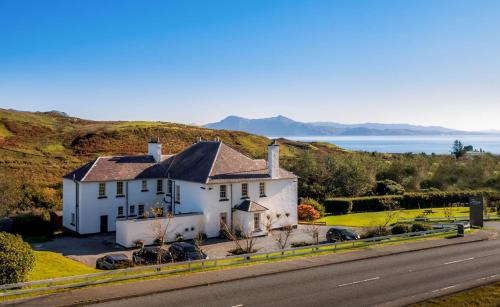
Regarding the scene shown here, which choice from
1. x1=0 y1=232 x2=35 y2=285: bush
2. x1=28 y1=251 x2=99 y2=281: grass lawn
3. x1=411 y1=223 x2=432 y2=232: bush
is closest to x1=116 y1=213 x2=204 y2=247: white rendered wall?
x1=28 y1=251 x2=99 y2=281: grass lawn

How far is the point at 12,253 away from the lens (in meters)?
21.9

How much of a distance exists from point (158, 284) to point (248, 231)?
19413 mm

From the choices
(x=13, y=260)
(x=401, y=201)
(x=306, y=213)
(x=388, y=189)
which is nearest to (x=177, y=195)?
(x=306, y=213)

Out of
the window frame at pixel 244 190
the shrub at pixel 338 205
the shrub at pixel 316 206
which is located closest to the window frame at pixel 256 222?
the window frame at pixel 244 190

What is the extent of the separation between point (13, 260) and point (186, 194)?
23.1 metres

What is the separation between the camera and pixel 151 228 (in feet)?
127

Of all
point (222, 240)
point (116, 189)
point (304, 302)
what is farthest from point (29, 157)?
point (304, 302)

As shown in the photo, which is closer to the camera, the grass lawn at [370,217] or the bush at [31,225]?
the bush at [31,225]

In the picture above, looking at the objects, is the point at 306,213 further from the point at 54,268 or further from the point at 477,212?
the point at 54,268

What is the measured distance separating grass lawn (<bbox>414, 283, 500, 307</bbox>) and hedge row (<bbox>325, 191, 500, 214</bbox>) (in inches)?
1578

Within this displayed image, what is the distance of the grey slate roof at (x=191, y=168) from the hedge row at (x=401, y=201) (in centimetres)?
1666

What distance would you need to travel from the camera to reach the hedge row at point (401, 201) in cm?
6131

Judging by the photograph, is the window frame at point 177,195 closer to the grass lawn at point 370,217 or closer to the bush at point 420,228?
the grass lawn at point 370,217

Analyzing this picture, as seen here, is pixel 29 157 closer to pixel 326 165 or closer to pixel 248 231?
pixel 326 165
